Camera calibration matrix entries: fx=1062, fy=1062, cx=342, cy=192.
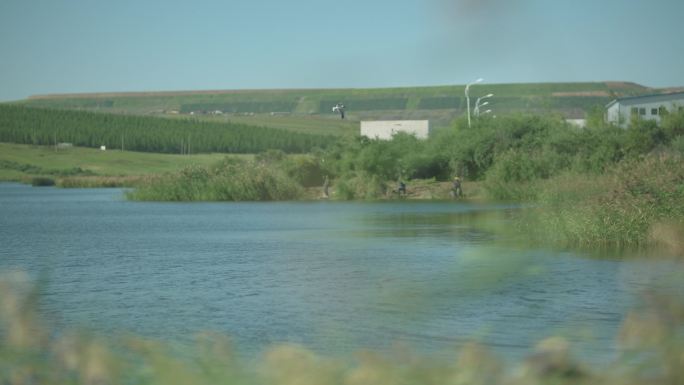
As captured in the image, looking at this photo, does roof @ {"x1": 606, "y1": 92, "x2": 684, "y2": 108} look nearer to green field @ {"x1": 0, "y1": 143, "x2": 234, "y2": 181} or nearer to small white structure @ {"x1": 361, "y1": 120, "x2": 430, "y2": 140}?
small white structure @ {"x1": 361, "y1": 120, "x2": 430, "y2": 140}

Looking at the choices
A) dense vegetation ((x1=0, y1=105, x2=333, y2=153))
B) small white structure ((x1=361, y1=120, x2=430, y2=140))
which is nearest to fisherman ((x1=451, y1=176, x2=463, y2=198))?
small white structure ((x1=361, y1=120, x2=430, y2=140))

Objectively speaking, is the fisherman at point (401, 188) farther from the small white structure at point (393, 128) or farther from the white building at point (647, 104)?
the small white structure at point (393, 128)

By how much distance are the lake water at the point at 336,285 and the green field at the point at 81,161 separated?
97510 mm

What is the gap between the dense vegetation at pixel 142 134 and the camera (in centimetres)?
16162

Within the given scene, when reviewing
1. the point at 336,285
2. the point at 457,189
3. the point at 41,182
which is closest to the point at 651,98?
the point at 457,189

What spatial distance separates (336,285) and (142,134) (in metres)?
153

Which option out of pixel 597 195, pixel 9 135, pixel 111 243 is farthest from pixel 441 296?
pixel 9 135

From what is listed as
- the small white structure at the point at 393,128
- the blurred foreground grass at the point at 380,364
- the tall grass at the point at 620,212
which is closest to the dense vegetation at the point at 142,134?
the small white structure at the point at 393,128

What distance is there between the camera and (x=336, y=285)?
2036 cm

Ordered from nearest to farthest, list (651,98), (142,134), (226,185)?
1. (226,185)
2. (651,98)
3. (142,134)

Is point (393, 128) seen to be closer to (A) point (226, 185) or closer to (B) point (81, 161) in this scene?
(A) point (226, 185)

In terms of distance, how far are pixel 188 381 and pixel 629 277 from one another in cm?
1580

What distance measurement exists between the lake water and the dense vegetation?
124507 millimetres

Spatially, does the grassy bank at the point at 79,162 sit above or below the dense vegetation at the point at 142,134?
below
